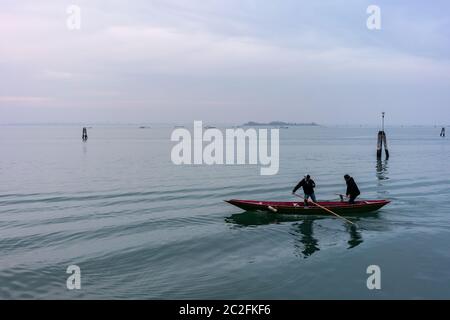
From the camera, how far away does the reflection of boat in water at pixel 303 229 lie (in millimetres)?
19672

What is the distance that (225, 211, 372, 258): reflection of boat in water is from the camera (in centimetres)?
1967

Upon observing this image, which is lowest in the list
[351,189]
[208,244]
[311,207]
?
[208,244]

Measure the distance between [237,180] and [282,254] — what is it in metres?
23.6

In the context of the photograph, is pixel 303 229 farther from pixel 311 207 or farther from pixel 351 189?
pixel 351 189

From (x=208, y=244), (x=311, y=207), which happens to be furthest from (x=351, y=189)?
(x=208, y=244)

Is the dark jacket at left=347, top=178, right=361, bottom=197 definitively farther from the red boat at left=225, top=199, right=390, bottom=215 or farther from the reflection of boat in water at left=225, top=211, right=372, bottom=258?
the reflection of boat in water at left=225, top=211, right=372, bottom=258

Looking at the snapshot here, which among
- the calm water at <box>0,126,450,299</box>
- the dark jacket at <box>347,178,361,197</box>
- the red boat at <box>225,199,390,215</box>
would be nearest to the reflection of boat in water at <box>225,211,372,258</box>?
the calm water at <box>0,126,450,299</box>

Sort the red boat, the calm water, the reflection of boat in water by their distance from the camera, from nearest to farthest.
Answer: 1. the calm water
2. the reflection of boat in water
3. the red boat

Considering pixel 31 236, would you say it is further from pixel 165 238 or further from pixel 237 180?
pixel 237 180

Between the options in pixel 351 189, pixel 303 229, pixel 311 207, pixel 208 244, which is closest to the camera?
pixel 208 244

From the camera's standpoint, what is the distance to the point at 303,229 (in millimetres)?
22797

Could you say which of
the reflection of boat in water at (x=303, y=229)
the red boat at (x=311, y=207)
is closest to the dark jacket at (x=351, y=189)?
the red boat at (x=311, y=207)

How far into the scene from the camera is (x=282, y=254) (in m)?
18.5
